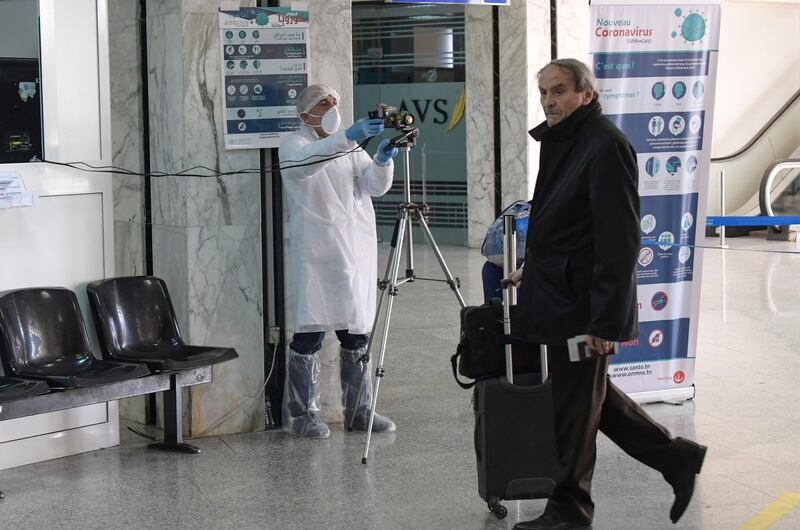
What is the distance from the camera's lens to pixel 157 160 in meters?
5.68

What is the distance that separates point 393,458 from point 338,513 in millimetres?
800

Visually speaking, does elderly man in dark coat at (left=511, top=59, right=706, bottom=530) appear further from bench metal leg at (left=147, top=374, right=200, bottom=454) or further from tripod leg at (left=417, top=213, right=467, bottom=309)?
bench metal leg at (left=147, top=374, right=200, bottom=454)

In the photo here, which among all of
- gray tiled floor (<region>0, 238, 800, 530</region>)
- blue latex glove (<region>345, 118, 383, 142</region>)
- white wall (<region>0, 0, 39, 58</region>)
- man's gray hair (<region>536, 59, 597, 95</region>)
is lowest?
gray tiled floor (<region>0, 238, 800, 530</region>)

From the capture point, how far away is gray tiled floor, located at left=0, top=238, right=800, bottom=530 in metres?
4.28

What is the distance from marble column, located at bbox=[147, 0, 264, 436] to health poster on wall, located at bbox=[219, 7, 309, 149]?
0.06 meters

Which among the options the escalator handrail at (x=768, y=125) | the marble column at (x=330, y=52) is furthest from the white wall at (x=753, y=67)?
the marble column at (x=330, y=52)

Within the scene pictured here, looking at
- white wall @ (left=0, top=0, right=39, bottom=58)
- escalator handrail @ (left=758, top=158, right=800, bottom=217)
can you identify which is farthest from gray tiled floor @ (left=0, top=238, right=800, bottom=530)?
escalator handrail @ (left=758, top=158, right=800, bottom=217)

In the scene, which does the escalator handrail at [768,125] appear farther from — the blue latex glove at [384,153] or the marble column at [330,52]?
the blue latex glove at [384,153]

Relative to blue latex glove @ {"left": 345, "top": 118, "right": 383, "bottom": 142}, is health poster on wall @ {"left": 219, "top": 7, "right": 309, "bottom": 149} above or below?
above

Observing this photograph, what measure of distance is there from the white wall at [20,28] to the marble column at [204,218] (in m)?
0.60

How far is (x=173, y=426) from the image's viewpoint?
17.4 ft

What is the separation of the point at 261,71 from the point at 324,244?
90 centimetres

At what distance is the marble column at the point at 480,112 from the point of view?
40.5 ft

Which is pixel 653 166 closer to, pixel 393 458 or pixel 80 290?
pixel 393 458
